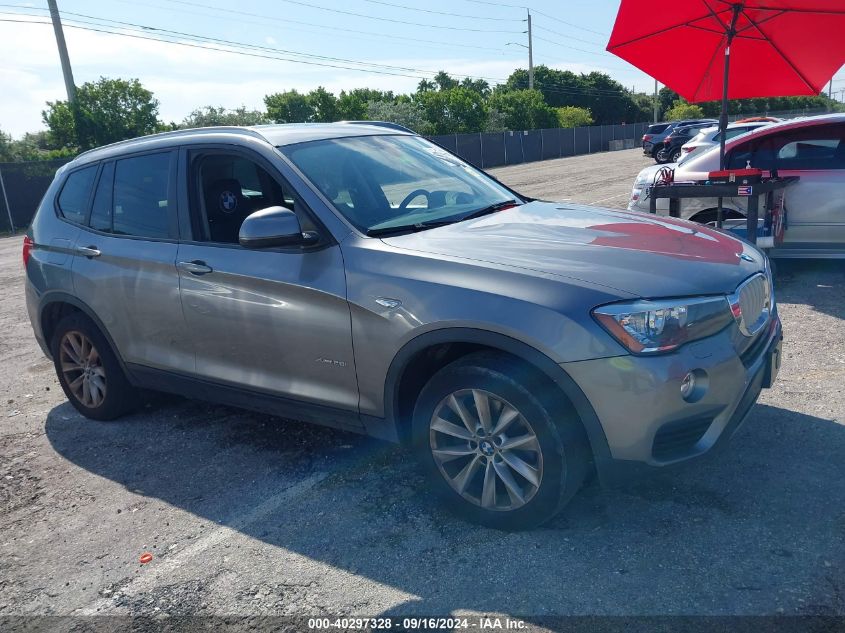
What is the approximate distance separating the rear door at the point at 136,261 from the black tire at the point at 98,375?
0.67 ft

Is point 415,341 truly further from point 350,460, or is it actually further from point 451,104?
point 451,104

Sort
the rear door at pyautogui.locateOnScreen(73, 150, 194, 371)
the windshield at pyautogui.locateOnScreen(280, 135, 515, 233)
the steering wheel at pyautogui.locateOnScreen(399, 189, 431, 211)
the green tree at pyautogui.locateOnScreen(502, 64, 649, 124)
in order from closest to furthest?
the windshield at pyautogui.locateOnScreen(280, 135, 515, 233)
the steering wheel at pyautogui.locateOnScreen(399, 189, 431, 211)
the rear door at pyautogui.locateOnScreen(73, 150, 194, 371)
the green tree at pyautogui.locateOnScreen(502, 64, 649, 124)

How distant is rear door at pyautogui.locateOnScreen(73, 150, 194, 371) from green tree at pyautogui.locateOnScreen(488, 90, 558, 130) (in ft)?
168

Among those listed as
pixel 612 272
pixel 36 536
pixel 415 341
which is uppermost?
pixel 612 272

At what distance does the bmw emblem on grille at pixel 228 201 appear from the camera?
14.1ft

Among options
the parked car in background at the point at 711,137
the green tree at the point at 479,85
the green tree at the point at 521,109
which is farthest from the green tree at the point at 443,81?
the parked car in background at the point at 711,137

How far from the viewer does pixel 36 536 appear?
145 inches

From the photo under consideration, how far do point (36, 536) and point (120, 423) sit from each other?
1436mm

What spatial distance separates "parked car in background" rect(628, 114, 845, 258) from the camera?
712 centimetres

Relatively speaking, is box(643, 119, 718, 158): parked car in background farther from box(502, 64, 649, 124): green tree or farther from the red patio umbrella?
box(502, 64, 649, 124): green tree

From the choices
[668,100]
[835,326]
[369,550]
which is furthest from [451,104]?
[668,100]

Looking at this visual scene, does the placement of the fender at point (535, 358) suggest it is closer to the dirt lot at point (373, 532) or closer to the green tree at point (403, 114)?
the dirt lot at point (373, 532)

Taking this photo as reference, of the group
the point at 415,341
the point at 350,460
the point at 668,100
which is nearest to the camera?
the point at 415,341

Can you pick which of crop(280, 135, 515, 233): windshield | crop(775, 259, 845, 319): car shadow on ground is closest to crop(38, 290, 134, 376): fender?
crop(280, 135, 515, 233): windshield
